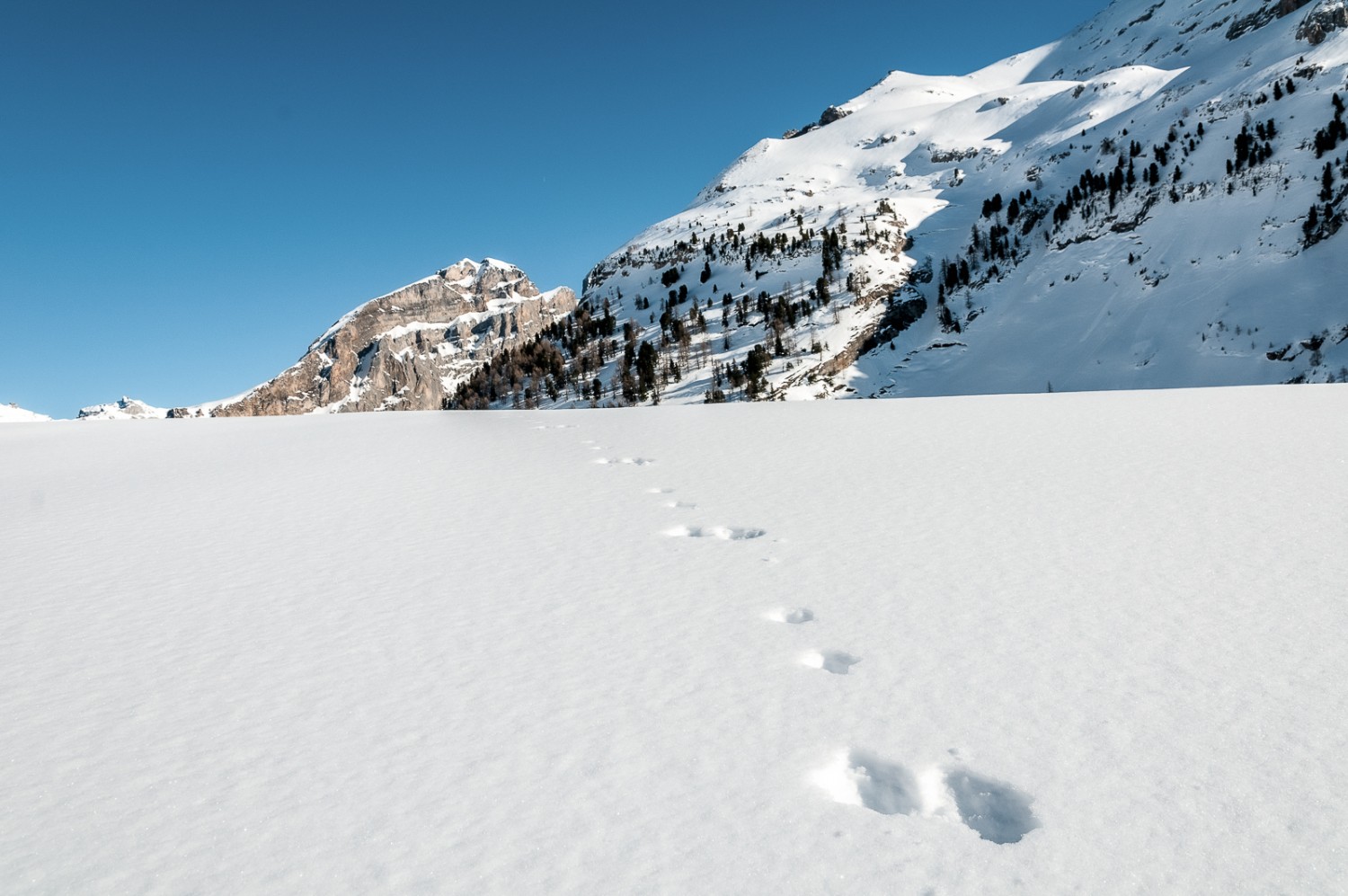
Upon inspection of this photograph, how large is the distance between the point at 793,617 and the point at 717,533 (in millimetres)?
1955

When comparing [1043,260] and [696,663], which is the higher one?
[1043,260]

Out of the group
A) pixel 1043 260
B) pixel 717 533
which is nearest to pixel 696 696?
pixel 717 533

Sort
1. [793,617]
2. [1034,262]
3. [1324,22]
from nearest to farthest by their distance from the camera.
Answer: [793,617] → [1034,262] → [1324,22]

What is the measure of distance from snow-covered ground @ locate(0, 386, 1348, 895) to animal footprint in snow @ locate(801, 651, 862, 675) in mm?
29

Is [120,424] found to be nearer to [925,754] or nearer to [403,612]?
[403,612]

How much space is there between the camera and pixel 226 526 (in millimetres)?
6387

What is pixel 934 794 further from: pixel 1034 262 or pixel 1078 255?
pixel 1034 262

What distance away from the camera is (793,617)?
3963 mm

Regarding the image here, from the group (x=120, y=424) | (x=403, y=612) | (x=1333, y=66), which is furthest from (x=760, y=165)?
(x=403, y=612)

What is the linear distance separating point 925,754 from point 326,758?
8.04 feet

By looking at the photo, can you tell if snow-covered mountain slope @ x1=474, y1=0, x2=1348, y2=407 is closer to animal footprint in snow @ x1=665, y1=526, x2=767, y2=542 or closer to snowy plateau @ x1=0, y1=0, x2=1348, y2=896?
snowy plateau @ x1=0, y1=0, x2=1348, y2=896

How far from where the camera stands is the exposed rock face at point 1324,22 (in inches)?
3221

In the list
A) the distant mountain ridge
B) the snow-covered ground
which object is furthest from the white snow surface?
the snow-covered ground

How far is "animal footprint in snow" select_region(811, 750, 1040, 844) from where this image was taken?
2.25 metres
